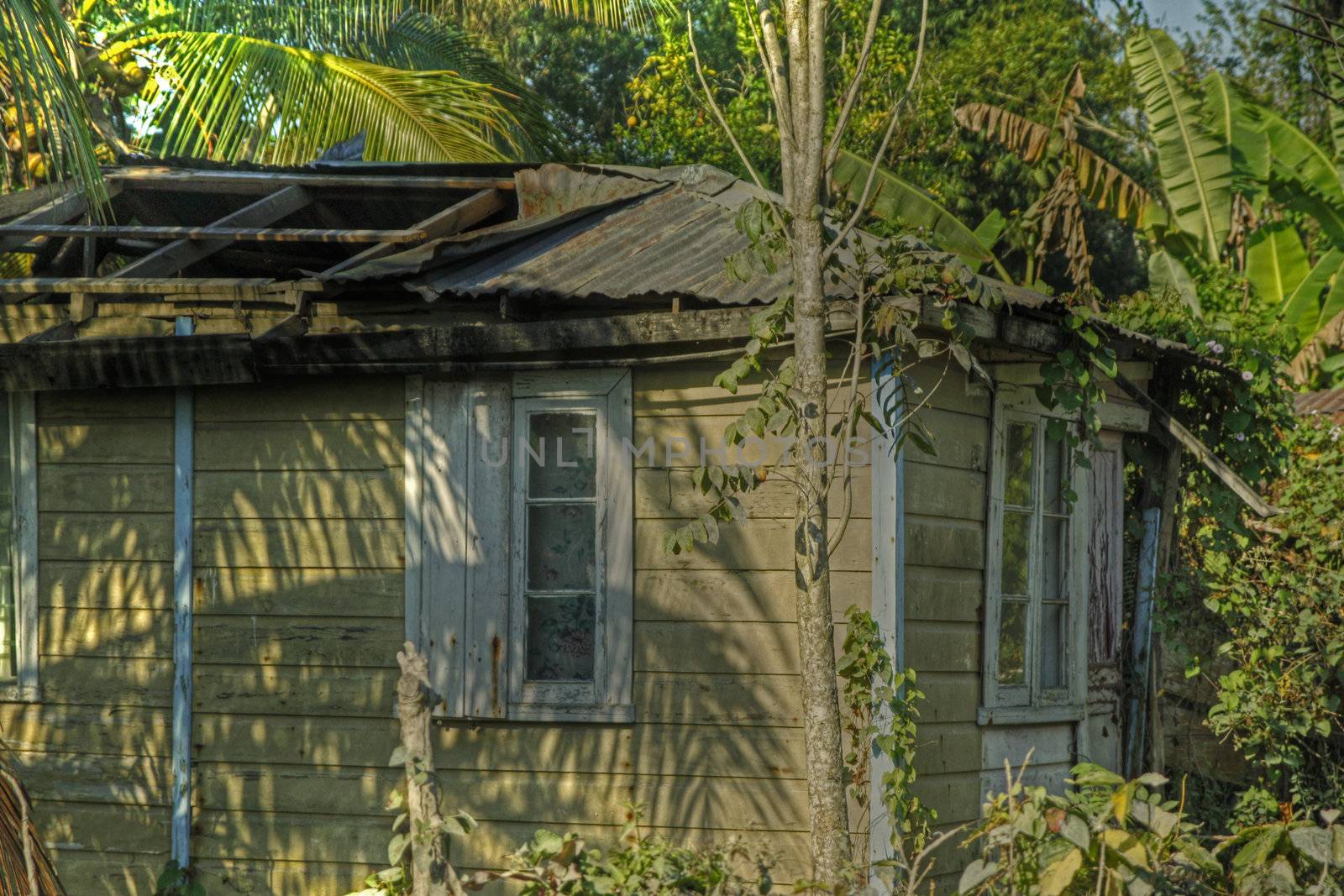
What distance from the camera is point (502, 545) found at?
6.57 metres

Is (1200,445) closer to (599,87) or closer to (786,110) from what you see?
(786,110)

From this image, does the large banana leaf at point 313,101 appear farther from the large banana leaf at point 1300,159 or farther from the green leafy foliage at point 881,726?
the green leafy foliage at point 881,726

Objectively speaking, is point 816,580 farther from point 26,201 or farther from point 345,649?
point 26,201

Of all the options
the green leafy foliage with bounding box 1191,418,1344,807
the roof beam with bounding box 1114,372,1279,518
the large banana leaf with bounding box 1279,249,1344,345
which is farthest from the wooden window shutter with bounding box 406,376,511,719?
the large banana leaf with bounding box 1279,249,1344,345

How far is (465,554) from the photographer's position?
260 inches

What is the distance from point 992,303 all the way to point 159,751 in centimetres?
443

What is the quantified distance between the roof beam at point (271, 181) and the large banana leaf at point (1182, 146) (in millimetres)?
8185

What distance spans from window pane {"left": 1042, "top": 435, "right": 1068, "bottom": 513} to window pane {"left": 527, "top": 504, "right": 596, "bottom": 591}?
7.96ft

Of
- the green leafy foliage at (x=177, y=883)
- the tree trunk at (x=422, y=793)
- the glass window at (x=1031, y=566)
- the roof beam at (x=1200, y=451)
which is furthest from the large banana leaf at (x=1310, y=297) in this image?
the tree trunk at (x=422, y=793)

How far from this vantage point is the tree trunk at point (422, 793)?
3.55 m

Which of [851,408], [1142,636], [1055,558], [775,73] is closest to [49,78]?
[775,73]

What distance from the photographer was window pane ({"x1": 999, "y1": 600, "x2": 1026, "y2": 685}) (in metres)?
6.87

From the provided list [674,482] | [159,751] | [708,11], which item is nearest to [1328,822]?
[674,482]

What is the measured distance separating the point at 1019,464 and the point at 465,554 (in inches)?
108
